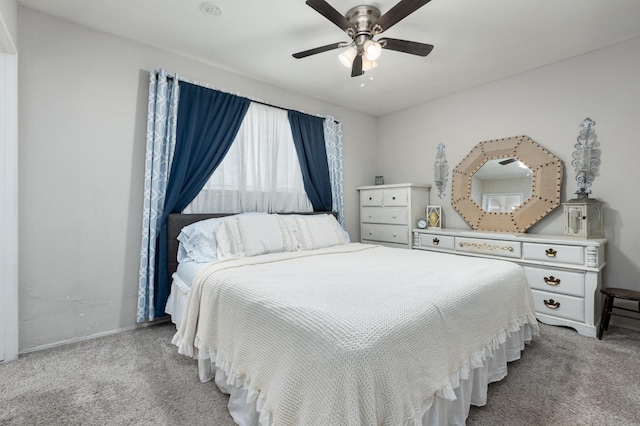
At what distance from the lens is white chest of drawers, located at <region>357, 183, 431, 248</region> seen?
3.83 metres

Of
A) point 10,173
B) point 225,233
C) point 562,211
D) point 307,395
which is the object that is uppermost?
point 10,173

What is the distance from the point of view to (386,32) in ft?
8.14

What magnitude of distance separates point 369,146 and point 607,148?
2.70 metres

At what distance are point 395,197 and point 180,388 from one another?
10.2ft

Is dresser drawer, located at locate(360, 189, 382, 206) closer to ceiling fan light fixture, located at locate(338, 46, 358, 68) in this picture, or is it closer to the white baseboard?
ceiling fan light fixture, located at locate(338, 46, 358, 68)

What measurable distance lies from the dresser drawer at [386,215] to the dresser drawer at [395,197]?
0.07 metres

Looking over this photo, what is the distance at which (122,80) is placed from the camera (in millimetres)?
2574

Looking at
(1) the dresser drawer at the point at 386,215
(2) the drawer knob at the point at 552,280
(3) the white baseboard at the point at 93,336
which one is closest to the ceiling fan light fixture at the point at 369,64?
(1) the dresser drawer at the point at 386,215

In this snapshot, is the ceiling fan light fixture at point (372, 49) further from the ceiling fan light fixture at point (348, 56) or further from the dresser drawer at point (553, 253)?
the dresser drawer at point (553, 253)

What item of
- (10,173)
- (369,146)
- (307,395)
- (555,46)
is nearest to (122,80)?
(10,173)

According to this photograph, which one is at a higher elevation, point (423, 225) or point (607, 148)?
point (607, 148)

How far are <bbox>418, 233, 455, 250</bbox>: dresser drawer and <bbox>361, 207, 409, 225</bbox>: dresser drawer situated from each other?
301mm

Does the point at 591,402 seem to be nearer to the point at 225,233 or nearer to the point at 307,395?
the point at 307,395

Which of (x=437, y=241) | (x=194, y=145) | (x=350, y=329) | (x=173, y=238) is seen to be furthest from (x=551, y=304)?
(x=194, y=145)
